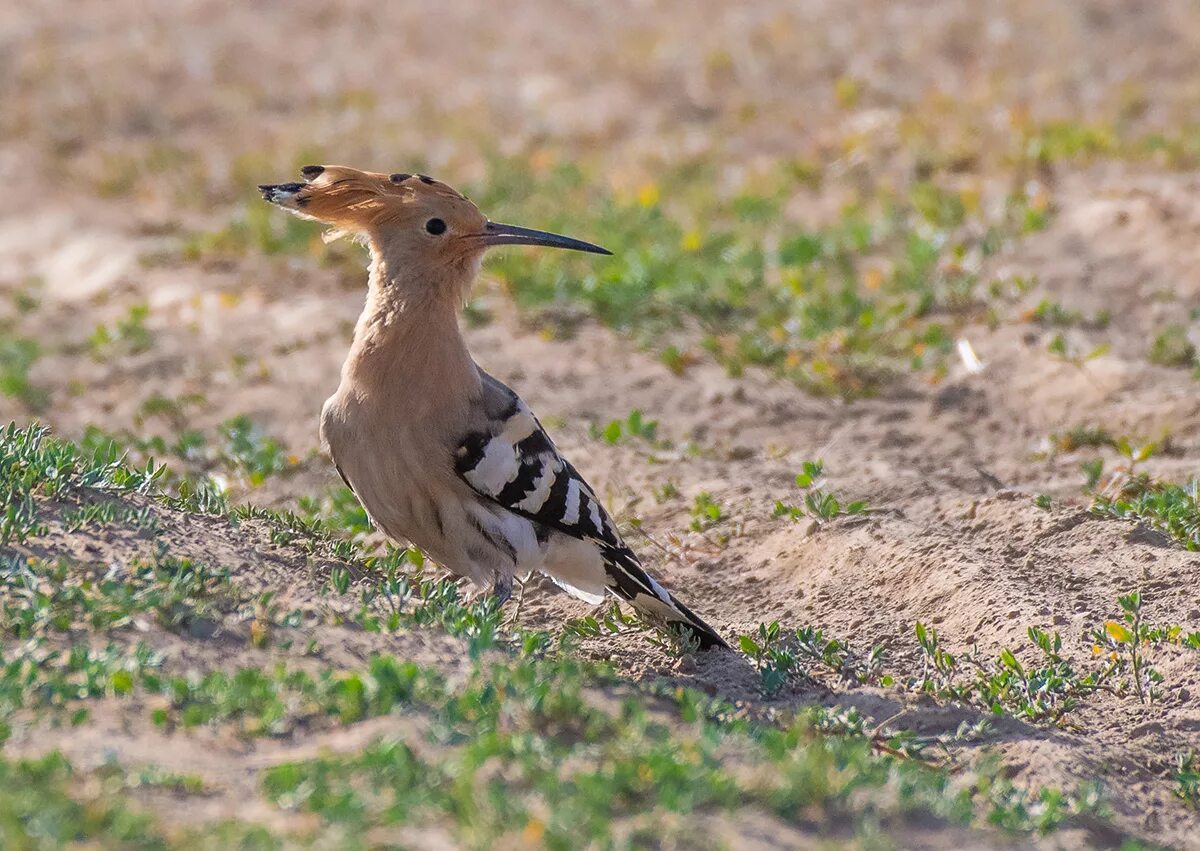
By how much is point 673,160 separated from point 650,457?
3356mm

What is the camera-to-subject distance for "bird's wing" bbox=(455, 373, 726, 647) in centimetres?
432

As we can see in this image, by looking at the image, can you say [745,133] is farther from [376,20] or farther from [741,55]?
[376,20]

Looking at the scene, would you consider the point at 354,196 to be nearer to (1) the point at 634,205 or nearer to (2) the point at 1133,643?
(2) the point at 1133,643

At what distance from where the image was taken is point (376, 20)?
11.0m

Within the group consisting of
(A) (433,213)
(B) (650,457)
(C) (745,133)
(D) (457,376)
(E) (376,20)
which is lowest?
(B) (650,457)

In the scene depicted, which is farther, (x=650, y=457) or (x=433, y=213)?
(x=650, y=457)

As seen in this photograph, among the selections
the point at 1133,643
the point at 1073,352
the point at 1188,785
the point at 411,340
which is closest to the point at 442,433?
the point at 411,340

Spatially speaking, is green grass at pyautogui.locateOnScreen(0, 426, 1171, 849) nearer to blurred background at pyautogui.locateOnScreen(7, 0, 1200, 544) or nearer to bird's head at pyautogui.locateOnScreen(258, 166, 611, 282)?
bird's head at pyautogui.locateOnScreen(258, 166, 611, 282)

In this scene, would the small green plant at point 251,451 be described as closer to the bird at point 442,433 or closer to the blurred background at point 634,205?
the blurred background at point 634,205

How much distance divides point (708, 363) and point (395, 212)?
2147 mm

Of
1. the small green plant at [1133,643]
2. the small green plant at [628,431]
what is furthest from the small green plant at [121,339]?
the small green plant at [1133,643]

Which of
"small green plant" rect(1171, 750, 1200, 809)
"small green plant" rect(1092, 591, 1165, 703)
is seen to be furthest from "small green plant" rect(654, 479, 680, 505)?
"small green plant" rect(1171, 750, 1200, 809)

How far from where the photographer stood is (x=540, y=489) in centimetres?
442

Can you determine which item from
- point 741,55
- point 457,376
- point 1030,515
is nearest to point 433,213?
point 457,376
